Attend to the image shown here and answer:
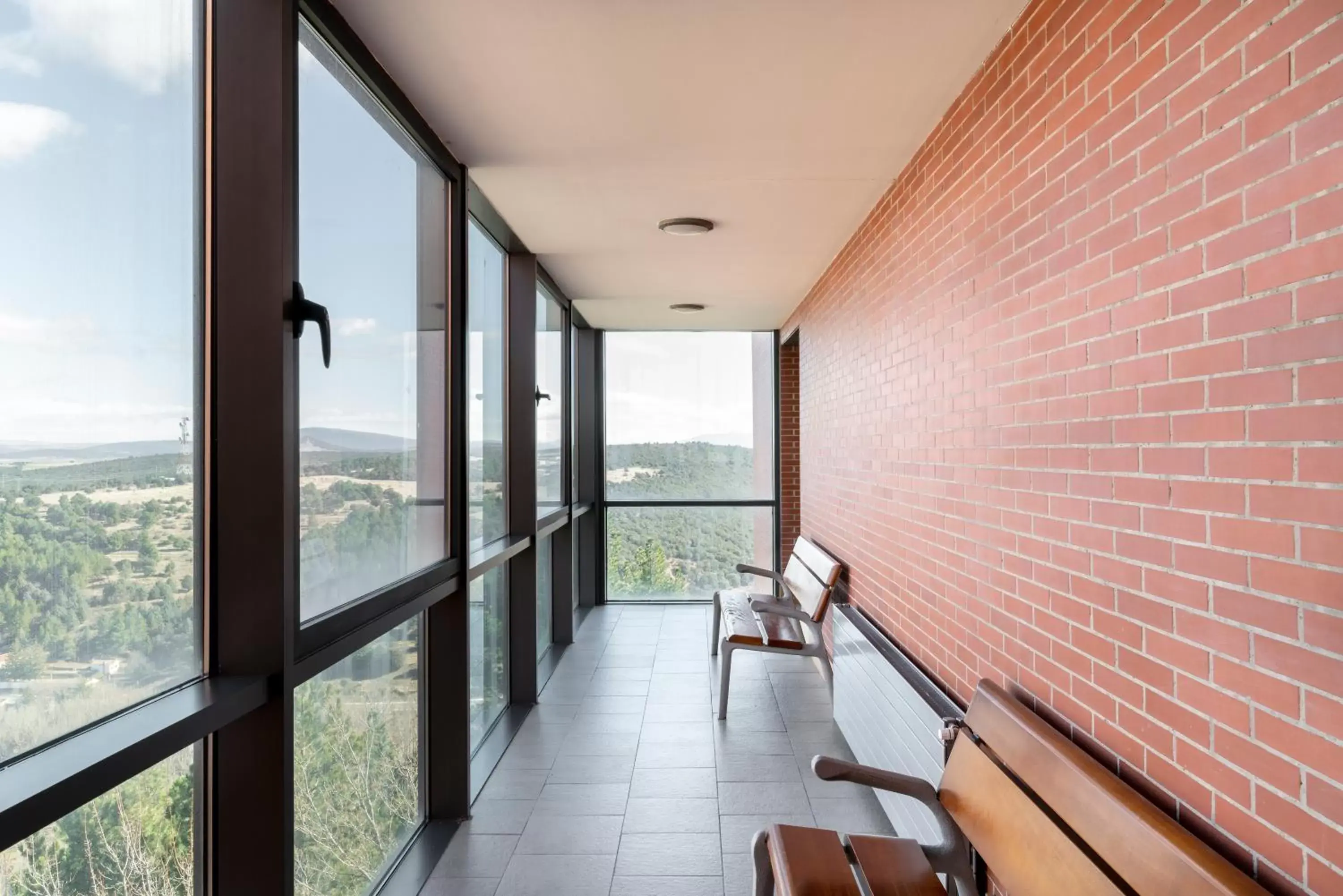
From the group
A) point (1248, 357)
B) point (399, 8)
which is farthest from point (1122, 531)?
point (399, 8)

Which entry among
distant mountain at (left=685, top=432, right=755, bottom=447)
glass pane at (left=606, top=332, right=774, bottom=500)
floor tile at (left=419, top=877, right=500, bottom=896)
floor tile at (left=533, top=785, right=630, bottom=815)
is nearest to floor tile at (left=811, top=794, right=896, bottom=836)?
floor tile at (left=533, top=785, right=630, bottom=815)

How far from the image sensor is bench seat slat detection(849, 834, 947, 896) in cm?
185

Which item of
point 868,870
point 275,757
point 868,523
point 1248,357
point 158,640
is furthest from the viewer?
point 868,523

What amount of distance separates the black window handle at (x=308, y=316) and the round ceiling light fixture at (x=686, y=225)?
2251 millimetres

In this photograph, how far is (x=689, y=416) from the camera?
24.5ft

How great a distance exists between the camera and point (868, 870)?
6.26 feet

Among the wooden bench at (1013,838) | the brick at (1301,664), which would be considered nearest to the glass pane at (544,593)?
the wooden bench at (1013,838)

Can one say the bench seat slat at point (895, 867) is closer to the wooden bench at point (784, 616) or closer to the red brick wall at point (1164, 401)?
the red brick wall at point (1164, 401)

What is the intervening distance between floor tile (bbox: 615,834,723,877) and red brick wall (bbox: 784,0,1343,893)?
41.6 inches

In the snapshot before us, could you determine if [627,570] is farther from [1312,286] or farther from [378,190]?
[1312,286]

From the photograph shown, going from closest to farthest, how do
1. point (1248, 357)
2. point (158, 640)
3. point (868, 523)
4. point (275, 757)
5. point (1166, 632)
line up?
point (1248, 357) → point (1166, 632) → point (158, 640) → point (275, 757) → point (868, 523)

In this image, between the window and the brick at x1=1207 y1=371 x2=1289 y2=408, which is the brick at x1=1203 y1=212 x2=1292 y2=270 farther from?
the window

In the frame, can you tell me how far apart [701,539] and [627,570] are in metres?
0.73

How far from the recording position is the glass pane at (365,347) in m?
1.99
